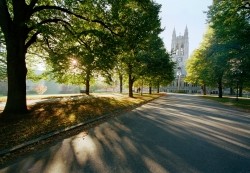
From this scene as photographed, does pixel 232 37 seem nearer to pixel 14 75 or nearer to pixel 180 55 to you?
pixel 14 75

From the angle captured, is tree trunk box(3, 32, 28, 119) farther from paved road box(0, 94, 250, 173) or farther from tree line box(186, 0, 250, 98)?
tree line box(186, 0, 250, 98)

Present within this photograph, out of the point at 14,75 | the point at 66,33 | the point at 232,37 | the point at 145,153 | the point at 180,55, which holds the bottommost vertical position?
the point at 145,153

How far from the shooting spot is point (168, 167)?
212 inches

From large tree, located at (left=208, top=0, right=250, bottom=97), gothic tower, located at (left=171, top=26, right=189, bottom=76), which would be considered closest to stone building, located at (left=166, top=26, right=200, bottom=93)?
gothic tower, located at (left=171, top=26, right=189, bottom=76)

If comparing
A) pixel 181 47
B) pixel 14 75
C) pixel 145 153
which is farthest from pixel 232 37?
pixel 181 47

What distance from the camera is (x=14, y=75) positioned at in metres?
12.2

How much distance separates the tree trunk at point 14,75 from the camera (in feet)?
39.9

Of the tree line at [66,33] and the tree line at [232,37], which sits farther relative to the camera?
the tree line at [232,37]

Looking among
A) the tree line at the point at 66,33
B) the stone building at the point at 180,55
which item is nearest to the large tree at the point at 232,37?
the tree line at the point at 66,33

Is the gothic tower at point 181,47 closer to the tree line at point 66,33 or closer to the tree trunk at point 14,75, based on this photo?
the tree line at point 66,33

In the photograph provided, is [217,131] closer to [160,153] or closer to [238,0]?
[160,153]

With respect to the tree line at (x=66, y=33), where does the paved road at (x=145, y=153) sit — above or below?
below

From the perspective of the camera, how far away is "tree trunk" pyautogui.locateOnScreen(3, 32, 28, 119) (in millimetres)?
12148

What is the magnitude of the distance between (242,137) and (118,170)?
5.57 m
